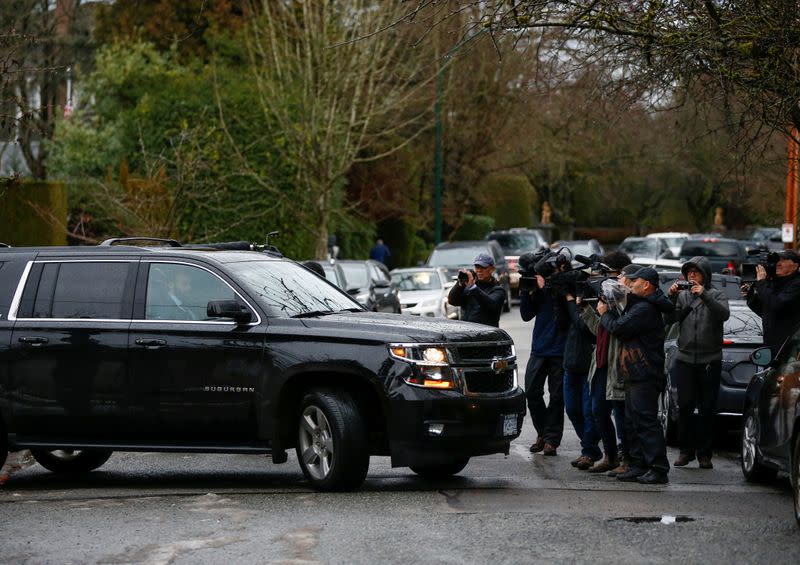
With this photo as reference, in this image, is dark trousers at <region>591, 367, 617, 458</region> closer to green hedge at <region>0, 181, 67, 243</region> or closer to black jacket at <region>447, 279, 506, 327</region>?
black jacket at <region>447, 279, 506, 327</region>

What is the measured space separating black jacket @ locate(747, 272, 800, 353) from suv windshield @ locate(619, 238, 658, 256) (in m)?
26.7

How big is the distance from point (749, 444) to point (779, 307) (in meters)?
1.83

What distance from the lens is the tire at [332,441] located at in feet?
31.4

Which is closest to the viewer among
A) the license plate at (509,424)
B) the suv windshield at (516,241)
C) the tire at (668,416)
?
the license plate at (509,424)

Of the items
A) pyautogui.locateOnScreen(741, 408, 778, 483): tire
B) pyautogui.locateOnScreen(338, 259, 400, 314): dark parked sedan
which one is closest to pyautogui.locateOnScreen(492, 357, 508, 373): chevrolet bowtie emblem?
pyautogui.locateOnScreen(741, 408, 778, 483): tire

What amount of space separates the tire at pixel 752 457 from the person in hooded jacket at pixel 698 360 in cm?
55

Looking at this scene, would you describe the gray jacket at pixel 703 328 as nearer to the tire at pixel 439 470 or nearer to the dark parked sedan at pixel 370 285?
the tire at pixel 439 470

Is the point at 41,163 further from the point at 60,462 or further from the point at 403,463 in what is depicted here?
the point at 403,463

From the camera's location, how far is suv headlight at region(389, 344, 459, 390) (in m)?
9.58

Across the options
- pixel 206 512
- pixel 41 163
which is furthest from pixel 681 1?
pixel 41 163

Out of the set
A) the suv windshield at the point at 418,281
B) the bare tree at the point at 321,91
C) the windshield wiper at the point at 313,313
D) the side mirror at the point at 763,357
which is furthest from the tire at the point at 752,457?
the bare tree at the point at 321,91

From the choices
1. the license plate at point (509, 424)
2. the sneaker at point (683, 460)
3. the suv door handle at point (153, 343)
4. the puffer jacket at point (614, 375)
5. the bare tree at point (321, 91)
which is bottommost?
the sneaker at point (683, 460)

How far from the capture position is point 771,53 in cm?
1112

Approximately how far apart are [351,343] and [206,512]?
1.56m
